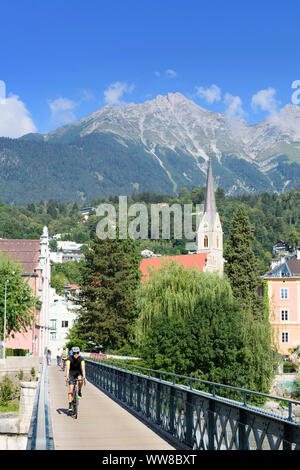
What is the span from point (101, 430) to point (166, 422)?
4.75 feet

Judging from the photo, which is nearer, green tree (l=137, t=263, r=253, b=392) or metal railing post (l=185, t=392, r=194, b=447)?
metal railing post (l=185, t=392, r=194, b=447)

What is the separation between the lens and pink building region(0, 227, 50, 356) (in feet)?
252

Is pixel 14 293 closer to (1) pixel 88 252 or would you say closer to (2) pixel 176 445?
(1) pixel 88 252

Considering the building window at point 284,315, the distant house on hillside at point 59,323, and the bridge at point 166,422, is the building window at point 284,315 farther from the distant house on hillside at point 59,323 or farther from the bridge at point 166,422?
the bridge at point 166,422

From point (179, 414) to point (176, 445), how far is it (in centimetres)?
84

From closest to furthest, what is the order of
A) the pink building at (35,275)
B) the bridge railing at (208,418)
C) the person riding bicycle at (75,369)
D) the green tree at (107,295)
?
the bridge railing at (208,418) → the person riding bicycle at (75,369) → the green tree at (107,295) → the pink building at (35,275)

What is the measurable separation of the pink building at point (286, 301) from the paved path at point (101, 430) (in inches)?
2314

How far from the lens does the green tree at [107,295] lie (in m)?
61.6

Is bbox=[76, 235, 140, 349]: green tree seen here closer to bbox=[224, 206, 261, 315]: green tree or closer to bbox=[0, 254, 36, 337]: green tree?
bbox=[0, 254, 36, 337]: green tree

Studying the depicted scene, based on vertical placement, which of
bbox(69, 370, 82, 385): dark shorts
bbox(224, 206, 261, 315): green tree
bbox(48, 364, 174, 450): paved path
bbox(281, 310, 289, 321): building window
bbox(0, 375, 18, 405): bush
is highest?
bbox(224, 206, 261, 315): green tree

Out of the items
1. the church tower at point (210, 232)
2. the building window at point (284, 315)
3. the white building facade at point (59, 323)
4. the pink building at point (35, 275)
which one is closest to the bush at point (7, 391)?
the pink building at point (35, 275)

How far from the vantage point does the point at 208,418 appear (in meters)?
11.6

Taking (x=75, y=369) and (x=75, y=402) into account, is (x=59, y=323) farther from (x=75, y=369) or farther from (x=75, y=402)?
(x=75, y=402)

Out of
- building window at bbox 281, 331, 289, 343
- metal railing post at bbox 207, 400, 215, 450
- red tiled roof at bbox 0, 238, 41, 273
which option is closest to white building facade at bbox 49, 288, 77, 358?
red tiled roof at bbox 0, 238, 41, 273
